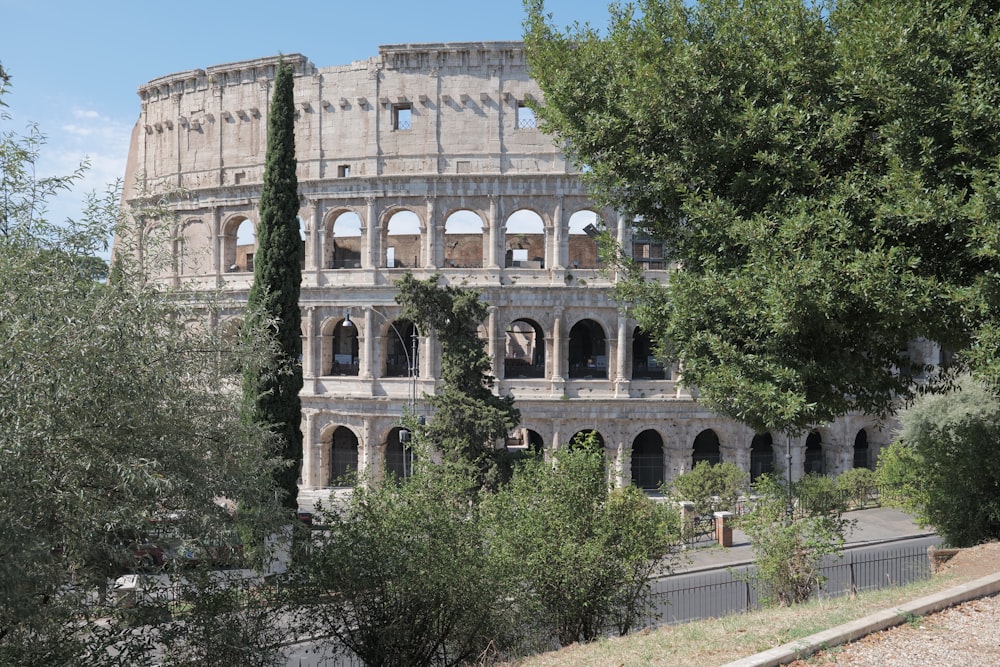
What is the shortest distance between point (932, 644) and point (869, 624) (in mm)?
570

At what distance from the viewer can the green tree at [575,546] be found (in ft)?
36.8

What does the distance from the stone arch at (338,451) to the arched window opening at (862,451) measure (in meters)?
19.8

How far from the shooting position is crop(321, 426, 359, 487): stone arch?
93.9ft

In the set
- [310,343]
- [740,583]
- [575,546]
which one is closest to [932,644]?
[575,546]

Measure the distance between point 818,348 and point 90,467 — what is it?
316 inches

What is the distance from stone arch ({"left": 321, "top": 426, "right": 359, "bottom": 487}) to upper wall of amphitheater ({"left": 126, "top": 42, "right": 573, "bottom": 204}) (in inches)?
363

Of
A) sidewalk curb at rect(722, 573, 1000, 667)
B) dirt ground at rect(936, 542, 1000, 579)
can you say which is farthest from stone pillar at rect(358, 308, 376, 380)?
sidewalk curb at rect(722, 573, 1000, 667)

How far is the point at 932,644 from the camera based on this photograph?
302 inches

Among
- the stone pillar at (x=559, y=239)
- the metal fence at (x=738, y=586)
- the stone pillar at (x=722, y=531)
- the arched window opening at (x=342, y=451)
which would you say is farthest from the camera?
the arched window opening at (x=342, y=451)

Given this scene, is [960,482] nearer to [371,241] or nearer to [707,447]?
[707,447]

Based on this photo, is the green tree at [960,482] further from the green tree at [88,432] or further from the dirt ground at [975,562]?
the green tree at [88,432]

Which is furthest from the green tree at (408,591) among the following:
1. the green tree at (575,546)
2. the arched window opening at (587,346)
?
the arched window opening at (587,346)

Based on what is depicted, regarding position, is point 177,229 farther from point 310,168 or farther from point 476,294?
point 310,168

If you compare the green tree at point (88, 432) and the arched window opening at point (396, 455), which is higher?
the green tree at point (88, 432)
